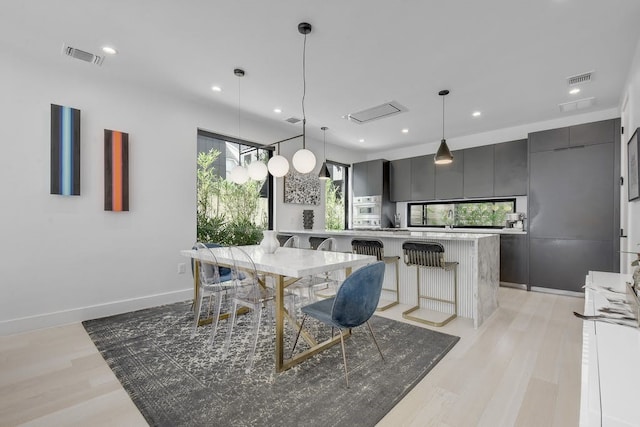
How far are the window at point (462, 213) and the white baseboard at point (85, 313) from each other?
4721 millimetres

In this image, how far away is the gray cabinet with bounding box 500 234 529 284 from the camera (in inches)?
182

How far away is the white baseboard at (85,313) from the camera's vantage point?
2.92m

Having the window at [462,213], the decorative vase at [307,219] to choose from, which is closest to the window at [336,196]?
the decorative vase at [307,219]

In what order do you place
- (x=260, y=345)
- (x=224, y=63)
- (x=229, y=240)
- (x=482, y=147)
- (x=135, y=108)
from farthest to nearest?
(x=482, y=147)
(x=229, y=240)
(x=135, y=108)
(x=224, y=63)
(x=260, y=345)

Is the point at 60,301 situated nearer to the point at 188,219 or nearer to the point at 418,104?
the point at 188,219

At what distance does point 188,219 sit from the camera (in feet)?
13.5

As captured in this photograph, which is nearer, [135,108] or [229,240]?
[135,108]

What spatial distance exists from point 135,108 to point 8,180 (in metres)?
1.46

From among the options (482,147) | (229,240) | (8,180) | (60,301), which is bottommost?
(60,301)

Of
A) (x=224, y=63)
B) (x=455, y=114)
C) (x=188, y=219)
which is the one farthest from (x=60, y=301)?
(x=455, y=114)

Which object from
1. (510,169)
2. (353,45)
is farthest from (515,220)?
(353,45)

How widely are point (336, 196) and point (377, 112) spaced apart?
273 centimetres

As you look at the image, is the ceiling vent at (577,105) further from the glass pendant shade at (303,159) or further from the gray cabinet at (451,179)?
the glass pendant shade at (303,159)

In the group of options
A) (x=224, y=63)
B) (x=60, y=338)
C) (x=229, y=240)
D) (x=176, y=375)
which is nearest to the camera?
(x=176, y=375)
